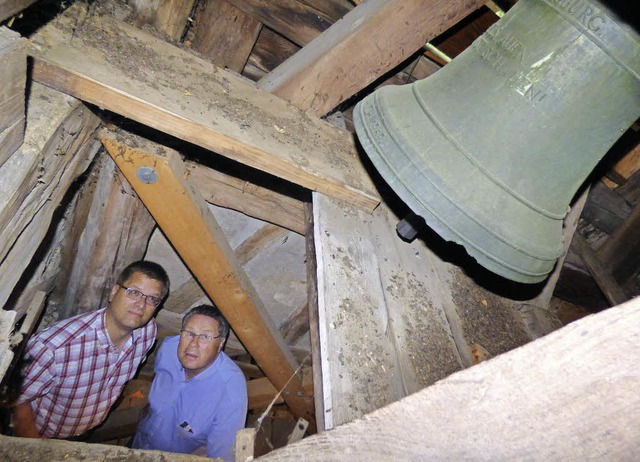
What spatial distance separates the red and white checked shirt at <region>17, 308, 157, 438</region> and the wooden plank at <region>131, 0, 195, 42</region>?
2.04 metres

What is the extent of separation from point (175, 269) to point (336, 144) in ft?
7.25

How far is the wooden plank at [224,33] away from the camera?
1.70 m

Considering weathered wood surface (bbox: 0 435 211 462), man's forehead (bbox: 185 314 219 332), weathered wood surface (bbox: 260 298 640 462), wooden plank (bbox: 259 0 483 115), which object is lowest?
weathered wood surface (bbox: 260 298 640 462)

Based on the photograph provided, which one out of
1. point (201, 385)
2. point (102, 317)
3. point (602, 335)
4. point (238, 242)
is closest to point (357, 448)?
point (602, 335)

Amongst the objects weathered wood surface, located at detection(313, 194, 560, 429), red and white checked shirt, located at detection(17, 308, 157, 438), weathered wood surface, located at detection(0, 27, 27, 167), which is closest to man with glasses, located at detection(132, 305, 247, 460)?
red and white checked shirt, located at detection(17, 308, 157, 438)

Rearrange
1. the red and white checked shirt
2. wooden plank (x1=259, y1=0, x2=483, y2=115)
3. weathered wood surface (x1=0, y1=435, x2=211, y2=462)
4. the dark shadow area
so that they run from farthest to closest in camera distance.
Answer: the red and white checked shirt < the dark shadow area < wooden plank (x1=259, y1=0, x2=483, y2=115) < weathered wood surface (x1=0, y1=435, x2=211, y2=462)

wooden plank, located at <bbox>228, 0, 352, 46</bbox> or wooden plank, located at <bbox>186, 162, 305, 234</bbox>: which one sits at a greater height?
wooden plank, located at <bbox>228, 0, 352, 46</bbox>

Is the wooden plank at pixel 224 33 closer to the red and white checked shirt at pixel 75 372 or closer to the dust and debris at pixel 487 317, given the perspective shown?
the dust and debris at pixel 487 317

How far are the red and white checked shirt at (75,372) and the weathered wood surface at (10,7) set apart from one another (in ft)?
7.82

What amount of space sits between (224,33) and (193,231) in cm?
85

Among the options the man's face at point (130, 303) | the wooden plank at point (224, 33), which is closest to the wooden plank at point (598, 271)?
the wooden plank at point (224, 33)

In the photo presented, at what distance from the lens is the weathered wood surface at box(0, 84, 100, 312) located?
2.83 feet

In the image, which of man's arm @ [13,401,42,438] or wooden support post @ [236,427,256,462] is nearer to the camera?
wooden support post @ [236,427,256,462]

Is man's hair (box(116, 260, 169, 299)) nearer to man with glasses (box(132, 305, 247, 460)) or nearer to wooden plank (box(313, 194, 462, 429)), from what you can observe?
man with glasses (box(132, 305, 247, 460))
